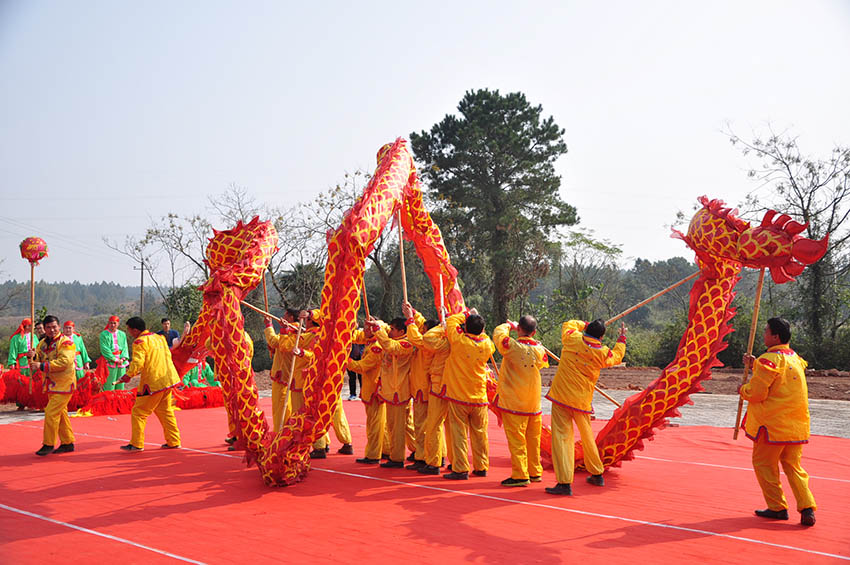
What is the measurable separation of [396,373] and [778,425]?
3.76 metres

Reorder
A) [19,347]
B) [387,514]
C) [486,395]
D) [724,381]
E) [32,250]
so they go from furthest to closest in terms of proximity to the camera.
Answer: [724,381]
[19,347]
[32,250]
[486,395]
[387,514]

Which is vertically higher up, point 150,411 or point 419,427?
point 150,411

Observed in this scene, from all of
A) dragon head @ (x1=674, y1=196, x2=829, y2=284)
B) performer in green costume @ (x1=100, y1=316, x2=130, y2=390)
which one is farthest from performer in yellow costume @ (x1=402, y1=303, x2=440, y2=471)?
performer in green costume @ (x1=100, y1=316, x2=130, y2=390)

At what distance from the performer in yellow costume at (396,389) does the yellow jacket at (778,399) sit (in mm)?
3424

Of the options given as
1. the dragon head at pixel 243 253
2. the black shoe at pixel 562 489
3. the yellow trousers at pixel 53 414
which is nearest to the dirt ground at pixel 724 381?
the black shoe at pixel 562 489

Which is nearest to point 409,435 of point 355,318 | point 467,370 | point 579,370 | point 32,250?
point 467,370

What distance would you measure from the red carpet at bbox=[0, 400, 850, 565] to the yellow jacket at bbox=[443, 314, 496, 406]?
852 millimetres

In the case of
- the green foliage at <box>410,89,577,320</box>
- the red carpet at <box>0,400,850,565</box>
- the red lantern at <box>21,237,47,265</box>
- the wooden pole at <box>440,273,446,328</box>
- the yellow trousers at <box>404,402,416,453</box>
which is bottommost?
the red carpet at <box>0,400,850,565</box>

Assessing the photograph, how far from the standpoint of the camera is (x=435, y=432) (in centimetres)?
678

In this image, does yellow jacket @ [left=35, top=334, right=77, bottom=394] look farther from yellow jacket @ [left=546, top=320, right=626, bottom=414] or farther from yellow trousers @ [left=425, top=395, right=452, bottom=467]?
yellow jacket @ [left=546, top=320, right=626, bottom=414]

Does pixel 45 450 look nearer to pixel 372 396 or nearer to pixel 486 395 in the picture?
pixel 372 396

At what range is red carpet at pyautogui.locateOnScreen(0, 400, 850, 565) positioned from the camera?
4352 mm

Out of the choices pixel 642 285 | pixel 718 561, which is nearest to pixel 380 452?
pixel 718 561

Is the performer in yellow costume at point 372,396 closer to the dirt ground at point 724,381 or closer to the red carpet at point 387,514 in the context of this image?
the red carpet at point 387,514
